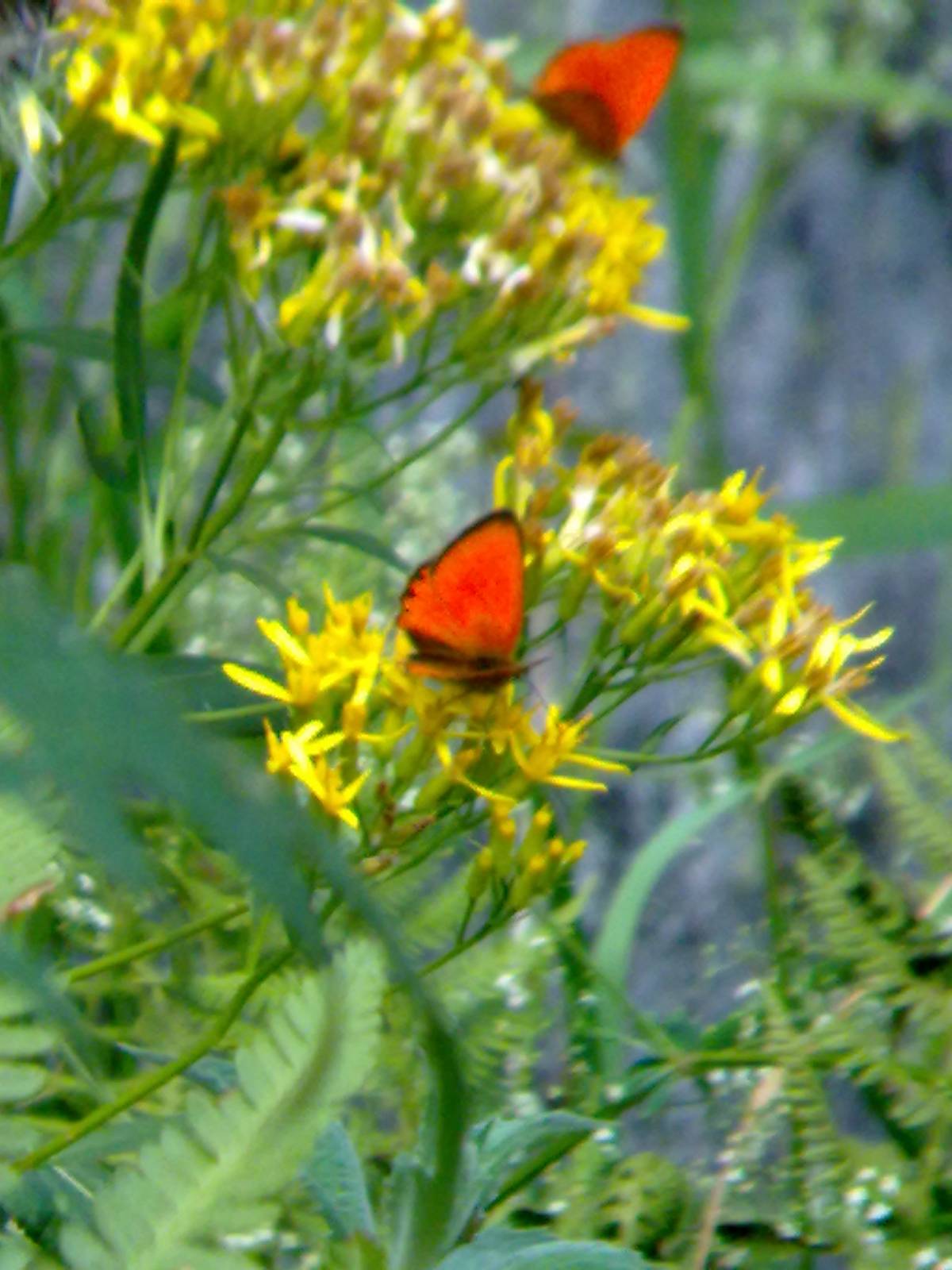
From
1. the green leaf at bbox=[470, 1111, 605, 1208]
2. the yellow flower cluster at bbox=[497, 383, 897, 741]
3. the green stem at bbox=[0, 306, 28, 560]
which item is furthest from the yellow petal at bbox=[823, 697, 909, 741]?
the green stem at bbox=[0, 306, 28, 560]

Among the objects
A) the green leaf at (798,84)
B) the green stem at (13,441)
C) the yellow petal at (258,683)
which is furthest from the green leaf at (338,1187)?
the green leaf at (798,84)

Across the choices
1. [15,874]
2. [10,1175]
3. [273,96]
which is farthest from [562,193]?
[10,1175]

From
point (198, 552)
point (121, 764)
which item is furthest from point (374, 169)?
point (121, 764)

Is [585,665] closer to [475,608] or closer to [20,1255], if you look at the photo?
[475,608]

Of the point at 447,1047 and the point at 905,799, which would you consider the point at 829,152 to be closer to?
the point at 905,799

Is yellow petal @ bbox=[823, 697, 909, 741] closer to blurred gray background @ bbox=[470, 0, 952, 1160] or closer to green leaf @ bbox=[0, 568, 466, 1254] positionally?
green leaf @ bbox=[0, 568, 466, 1254]

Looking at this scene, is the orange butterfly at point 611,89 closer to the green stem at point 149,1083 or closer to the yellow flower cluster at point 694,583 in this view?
the yellow flower cluster at point 694,583
